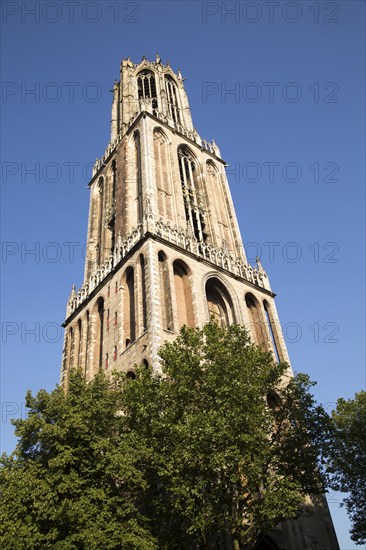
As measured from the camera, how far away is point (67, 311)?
40188 millimetres

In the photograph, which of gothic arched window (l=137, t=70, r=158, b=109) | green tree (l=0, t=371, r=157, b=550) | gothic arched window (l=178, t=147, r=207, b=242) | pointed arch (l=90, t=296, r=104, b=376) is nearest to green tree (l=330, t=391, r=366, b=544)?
green tree (l=0, t=371, r=157, b=550)

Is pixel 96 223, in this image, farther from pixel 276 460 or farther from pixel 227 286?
pixel 276 460

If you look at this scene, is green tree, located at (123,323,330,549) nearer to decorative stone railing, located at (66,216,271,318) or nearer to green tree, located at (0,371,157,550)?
green tree, located at (0,371,157,550)

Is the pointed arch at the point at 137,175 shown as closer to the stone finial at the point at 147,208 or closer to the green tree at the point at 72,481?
the stone finial at the point at 147,208

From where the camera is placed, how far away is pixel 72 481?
1742 cm

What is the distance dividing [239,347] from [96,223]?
28337 millimetres

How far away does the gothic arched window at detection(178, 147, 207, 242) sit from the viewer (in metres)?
40.7

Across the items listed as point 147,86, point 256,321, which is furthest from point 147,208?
point 147,86

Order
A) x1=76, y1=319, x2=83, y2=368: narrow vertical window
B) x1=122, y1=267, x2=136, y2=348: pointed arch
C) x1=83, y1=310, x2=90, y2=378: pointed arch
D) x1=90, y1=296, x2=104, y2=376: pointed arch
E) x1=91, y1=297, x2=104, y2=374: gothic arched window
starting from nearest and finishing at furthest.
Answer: x1=122, y1=267, x2=136, y2=348: pointed arch < x1=90, y1=296, x2=104, y2=376: pointed arch < x1=91, y1=297, x2=104, y2=374: gothic arched window < x1=83, y1=310, x2=90, y2=378: pointed arch < x1=76, y1=319, x2=83, y2=368: narrow vertical window

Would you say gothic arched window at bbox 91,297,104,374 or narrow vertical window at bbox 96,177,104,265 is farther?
narrow vertical window at bbox 96,177,104,265

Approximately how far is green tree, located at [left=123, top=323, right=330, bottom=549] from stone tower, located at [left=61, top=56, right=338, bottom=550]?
6.47 meters

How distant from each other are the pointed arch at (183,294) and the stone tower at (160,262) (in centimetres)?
7

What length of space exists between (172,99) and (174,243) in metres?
28.1

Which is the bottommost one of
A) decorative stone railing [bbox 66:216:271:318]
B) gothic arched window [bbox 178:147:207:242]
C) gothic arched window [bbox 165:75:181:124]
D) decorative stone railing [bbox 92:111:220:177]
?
decorative stone railing [bbox 66:216:271:318]
